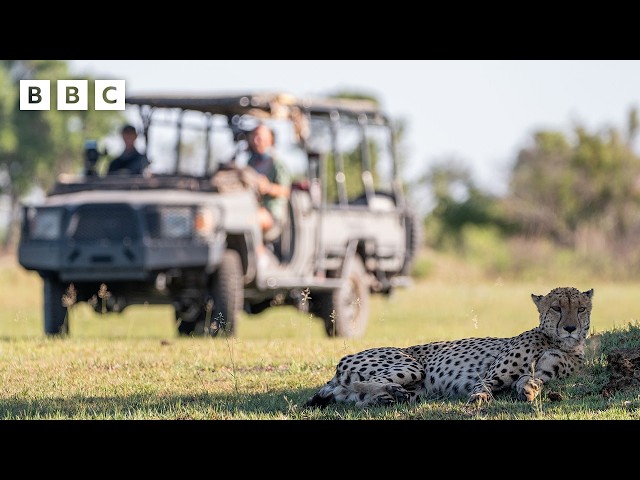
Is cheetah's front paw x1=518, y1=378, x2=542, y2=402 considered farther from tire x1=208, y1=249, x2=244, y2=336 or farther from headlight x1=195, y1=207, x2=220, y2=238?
headlight x1=195, y1=207, x2=220, y2=238

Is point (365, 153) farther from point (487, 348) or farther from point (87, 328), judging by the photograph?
point (487, 348)

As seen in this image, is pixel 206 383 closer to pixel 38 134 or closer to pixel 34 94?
pixel 34 94

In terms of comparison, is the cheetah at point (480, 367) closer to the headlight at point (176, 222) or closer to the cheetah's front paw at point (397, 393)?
the cheetah's front paw at point (397, 393)

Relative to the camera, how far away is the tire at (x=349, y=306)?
44.7 feet

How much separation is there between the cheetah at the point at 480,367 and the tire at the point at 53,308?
18.1 feet

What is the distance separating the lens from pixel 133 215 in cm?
1229

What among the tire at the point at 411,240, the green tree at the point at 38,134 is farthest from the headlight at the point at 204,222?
the green tree at the point at 38,134

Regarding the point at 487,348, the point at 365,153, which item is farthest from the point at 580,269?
the point at 487,348

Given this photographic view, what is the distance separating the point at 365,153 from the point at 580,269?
1578 cm

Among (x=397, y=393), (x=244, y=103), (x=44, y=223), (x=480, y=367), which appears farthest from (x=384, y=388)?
(x=244, y=103)

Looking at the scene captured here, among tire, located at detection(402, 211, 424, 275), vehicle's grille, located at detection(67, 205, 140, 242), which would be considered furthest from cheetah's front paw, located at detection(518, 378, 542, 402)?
tire, located at detection(402, 211, 424, 275)

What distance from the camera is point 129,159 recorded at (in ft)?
44.9

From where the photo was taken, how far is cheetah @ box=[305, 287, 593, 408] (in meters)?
7.22

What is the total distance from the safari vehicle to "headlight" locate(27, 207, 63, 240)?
1 centimetres
